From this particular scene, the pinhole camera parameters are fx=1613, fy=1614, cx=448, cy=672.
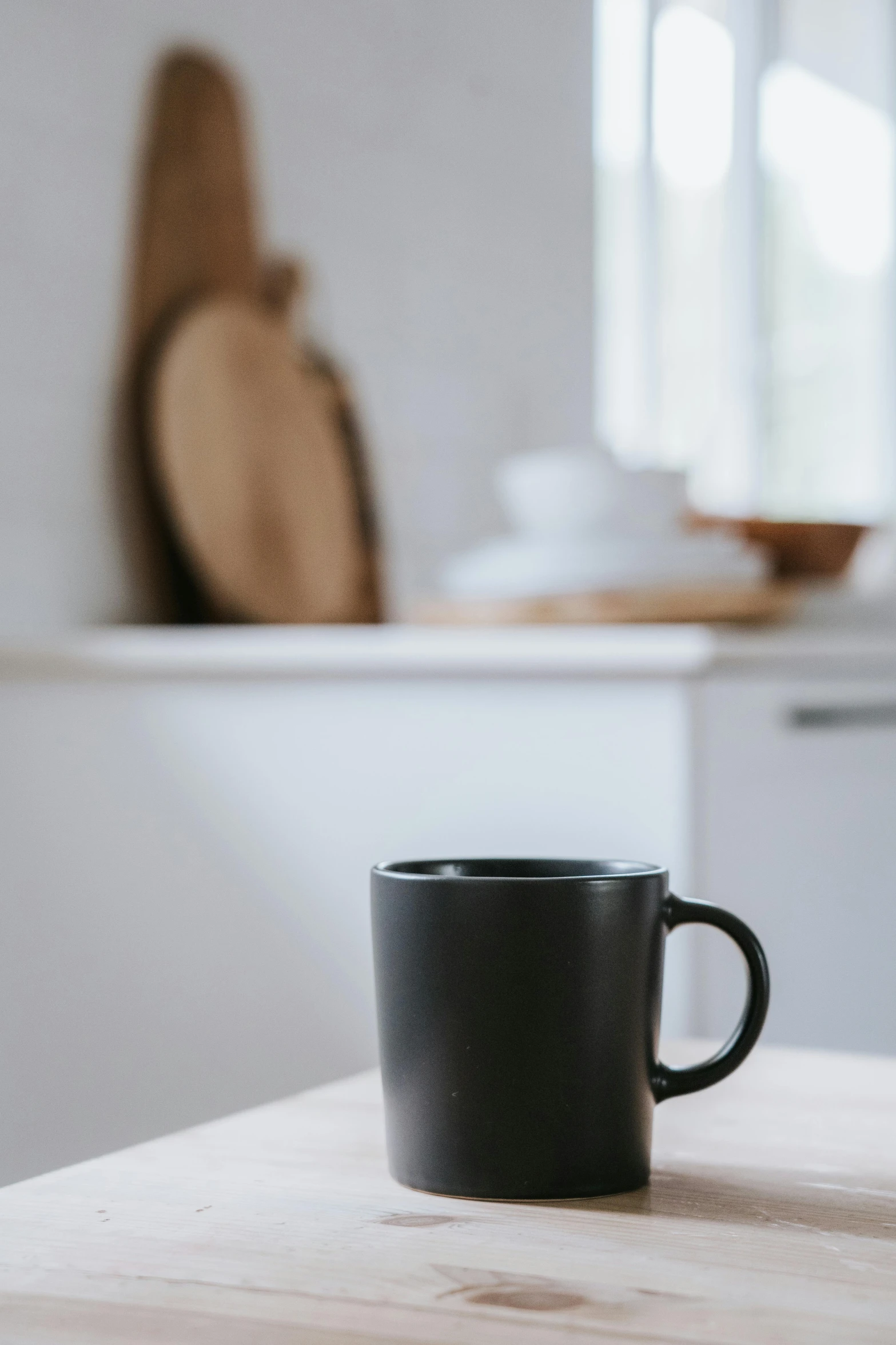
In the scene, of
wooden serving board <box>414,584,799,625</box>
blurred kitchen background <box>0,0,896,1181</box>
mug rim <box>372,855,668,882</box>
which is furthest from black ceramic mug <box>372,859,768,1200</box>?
wooden serving board <box>414,584,799,625</box>

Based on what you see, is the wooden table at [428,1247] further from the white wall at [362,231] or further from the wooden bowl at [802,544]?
the wooden bowl at [802,544]

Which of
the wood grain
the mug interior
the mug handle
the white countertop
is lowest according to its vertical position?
the mug handle

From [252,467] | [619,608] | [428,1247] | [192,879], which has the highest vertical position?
[252,467]

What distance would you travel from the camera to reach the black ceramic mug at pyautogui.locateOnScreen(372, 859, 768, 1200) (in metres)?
0.42

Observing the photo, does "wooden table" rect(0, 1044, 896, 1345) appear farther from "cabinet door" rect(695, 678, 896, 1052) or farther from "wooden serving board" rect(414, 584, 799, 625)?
"wooden serving board" rect(414, 584, 799, 625)

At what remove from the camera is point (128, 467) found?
5.02 feet

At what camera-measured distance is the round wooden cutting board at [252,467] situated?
152 centimetres

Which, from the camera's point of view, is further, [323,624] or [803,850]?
[323,624]

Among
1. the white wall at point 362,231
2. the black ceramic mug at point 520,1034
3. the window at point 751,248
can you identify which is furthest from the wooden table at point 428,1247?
the window at point 751,248

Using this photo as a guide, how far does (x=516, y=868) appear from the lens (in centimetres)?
49

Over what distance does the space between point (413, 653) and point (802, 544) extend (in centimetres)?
91

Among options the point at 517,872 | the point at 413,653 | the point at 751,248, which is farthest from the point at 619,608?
the point at 751,248

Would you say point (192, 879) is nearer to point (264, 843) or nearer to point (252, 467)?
point (264, 843)

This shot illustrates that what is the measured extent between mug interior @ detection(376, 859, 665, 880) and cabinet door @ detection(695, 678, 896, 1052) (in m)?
0.70
